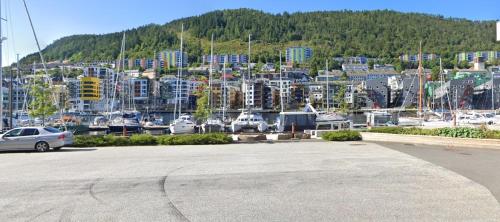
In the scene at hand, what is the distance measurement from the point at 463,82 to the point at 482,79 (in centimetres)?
1010

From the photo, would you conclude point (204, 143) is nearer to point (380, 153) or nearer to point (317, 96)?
point (380, 153)

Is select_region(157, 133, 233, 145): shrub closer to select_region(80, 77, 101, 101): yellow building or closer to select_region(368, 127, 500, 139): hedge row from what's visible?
select_region(368, 127, 500, 139): hedge row


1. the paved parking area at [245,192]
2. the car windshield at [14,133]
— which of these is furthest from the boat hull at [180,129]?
the paved parking area at [245,192]

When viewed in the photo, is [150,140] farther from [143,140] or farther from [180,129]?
[180,129]

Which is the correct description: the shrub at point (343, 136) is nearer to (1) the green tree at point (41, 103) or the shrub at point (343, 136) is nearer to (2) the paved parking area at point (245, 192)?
(2) the paved parking area at point (245, 192)

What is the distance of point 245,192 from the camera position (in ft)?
34.8

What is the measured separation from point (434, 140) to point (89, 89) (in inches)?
6942

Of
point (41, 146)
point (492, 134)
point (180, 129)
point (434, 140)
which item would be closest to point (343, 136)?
point (434, 140)

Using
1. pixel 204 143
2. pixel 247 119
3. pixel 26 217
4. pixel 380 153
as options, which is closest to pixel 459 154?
pixel 380 153

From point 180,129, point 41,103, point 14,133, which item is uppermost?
point 41,103

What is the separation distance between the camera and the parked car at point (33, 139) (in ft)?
77.6

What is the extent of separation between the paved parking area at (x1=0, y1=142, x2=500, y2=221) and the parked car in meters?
7.40

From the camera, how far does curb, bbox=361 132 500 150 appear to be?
2150 centimetres

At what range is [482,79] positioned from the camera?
578 ft
